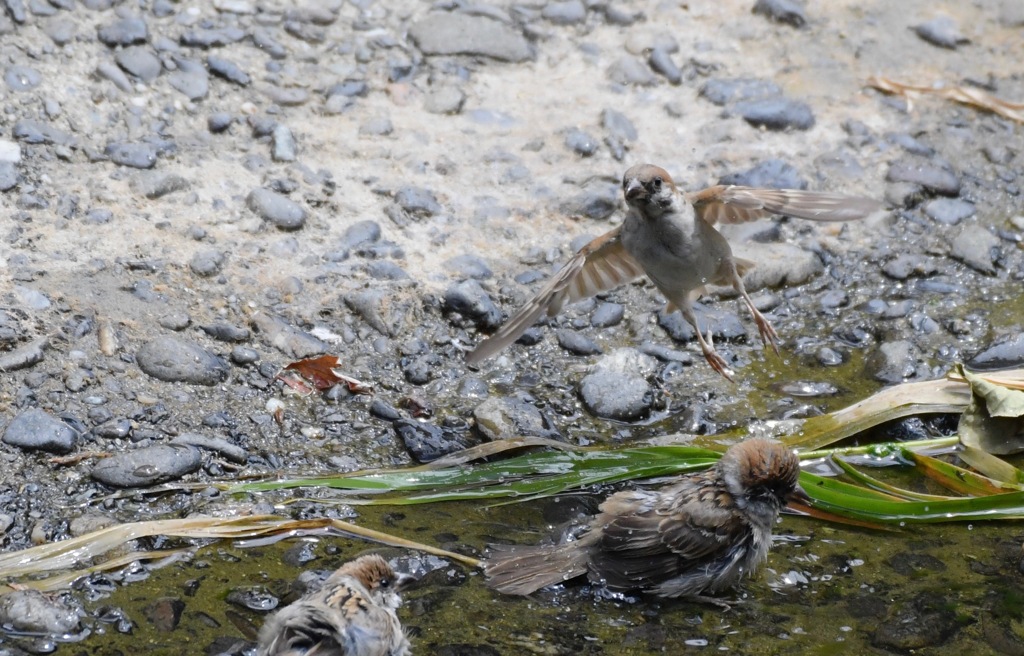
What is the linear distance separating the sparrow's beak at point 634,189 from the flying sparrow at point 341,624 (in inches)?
94.6

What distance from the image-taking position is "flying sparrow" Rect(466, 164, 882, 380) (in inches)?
235

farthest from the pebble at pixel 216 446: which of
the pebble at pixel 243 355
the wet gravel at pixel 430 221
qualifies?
the pebble at pixel 243 355

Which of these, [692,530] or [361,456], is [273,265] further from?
[692,530]

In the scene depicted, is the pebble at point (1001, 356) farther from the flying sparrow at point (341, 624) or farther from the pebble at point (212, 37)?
the pebble at point (212, 37)

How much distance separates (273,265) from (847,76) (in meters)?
4.52

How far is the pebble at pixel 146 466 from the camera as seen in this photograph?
5070 millimetres

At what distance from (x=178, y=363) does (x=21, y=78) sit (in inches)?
101

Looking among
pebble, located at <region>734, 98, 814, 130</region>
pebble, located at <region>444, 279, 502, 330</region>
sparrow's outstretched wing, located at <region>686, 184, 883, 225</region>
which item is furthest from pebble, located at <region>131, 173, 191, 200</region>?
pebble, located at <region>734, 98, 814, 130</region>

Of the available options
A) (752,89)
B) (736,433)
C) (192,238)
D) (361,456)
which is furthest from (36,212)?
(752,89)

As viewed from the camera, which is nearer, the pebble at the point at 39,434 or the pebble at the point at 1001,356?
the pebble at the point at 39,434

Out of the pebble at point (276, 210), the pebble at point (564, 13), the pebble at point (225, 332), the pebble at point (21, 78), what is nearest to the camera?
the pebble at point (225, 332)

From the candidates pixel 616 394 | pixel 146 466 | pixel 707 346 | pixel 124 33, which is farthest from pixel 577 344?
pixel 124 33

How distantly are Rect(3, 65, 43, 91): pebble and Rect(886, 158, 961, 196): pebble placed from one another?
17.3ft

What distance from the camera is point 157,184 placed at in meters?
6.94
